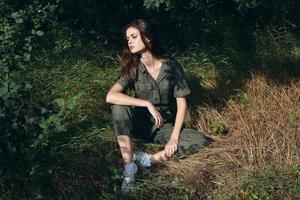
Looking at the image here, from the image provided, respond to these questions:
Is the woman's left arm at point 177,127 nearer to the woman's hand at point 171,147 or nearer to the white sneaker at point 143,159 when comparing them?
the woman's hand at point 171,147

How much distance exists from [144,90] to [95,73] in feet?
4.19

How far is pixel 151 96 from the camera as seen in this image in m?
5.43

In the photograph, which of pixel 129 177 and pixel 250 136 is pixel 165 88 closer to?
pixel 250 136

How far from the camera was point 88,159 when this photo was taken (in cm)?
496

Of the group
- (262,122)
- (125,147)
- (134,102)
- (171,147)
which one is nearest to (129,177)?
(125,147)

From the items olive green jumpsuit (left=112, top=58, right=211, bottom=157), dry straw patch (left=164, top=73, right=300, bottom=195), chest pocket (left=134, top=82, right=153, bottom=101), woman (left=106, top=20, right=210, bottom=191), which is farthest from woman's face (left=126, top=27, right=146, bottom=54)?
dry straw patch (left=164, top=73, right=300, bottom=195)

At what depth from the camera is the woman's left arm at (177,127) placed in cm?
513

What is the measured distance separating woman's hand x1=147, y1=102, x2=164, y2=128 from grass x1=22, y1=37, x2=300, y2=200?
34 centimetres

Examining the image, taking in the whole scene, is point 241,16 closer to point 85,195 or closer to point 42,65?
point 42,65

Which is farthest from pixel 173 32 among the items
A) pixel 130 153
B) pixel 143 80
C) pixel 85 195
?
pixel 85 195

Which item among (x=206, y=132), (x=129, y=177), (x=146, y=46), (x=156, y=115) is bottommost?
(x=129, y=177)

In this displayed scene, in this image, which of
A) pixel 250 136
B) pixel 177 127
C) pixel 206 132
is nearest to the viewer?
Answer: pixel 177 127

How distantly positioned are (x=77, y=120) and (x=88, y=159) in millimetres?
710

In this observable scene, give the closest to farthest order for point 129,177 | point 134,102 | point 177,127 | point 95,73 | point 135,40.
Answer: point 129,177 → point 134,102 → point 177,127 → point 135,40 → point 95,73
